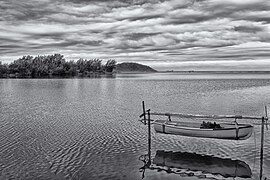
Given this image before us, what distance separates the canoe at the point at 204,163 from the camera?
1825 cm

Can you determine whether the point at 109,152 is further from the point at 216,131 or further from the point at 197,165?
the point at 216,131

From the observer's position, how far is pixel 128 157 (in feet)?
68.6

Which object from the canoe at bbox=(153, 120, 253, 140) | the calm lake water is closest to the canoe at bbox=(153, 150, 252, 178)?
the calm lake water

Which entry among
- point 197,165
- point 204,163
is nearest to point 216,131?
point 204,163

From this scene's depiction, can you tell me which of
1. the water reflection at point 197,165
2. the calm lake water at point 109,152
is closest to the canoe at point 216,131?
the calm lake water at point 109,152

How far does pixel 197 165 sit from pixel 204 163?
0.67m

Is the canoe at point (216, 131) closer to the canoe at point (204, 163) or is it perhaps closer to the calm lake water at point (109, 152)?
the calm lake water at point (109, 152)

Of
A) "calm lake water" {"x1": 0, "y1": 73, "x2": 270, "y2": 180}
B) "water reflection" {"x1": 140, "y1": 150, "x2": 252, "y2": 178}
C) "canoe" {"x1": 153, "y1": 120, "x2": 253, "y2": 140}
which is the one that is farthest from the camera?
"canoe" {"x1": 153, "y1": 120, "x2": 253, "y2": 140}

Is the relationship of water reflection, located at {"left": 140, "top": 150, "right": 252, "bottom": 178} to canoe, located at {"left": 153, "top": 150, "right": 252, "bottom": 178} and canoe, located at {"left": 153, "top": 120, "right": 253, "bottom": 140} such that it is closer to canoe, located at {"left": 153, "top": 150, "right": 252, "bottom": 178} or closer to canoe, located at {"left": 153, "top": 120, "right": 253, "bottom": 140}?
canoe, located at {"left": 153, "top": 150, "right": 252, "bottom": 178}

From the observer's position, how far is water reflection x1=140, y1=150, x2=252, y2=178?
1825cm

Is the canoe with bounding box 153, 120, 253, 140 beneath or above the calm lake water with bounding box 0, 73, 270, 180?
above

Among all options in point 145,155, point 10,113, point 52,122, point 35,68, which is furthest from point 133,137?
point 35,68

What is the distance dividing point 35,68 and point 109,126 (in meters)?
171

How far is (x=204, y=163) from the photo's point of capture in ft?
64.9
